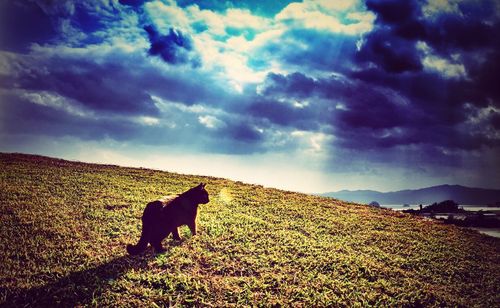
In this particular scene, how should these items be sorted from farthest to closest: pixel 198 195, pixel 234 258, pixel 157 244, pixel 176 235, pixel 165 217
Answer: pixel 176 235 < pixel 198 195 < pixel 234 258 < pixel 157 244 < pixel 165 217

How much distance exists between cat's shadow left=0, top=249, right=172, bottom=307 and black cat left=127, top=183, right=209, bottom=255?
0.59 metres

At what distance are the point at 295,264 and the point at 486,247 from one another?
10826 mm

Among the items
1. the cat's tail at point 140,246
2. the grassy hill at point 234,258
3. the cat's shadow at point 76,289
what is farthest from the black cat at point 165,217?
the cat's shadow at point 76,289

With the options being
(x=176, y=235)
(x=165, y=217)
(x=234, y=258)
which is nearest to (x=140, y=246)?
(x=165, y=217)

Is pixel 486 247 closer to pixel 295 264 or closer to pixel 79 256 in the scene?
pixel 295 264

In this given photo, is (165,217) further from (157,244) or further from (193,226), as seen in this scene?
(193,226)

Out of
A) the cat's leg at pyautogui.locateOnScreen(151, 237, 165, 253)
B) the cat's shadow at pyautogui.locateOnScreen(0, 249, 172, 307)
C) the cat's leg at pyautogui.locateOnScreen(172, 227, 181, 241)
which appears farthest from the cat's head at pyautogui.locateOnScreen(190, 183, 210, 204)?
the cat's shadow at pyautogui.locateOnScreen(0, 249, 172, 307)

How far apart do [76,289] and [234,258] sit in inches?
158

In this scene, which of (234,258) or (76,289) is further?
(234,258)

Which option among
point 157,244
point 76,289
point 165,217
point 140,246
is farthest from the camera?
point 157,244

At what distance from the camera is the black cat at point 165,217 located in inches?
322

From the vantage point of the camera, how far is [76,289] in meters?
6.91

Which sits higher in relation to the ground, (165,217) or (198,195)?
(198,195)

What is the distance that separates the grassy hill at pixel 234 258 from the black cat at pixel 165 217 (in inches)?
19.2
